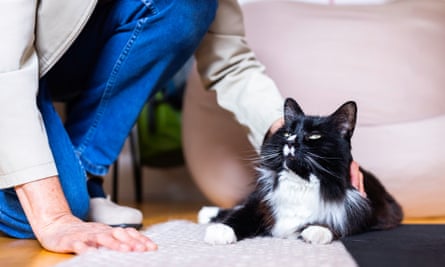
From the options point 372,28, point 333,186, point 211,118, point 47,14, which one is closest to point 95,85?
point 47,14

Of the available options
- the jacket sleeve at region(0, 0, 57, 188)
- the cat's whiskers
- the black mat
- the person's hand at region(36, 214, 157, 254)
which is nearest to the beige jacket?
the jacket sleeve at region(0, 0, 57, 188)

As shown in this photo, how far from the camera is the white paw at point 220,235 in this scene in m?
1.17

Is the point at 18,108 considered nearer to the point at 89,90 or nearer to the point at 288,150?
the point at 89,90

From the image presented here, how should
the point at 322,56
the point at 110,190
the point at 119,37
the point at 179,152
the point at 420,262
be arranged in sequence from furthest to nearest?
the point at 110,190
the point at 179,152
the point at 322,56
the point at 119,37
the point at 420,262

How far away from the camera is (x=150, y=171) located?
2699 millimetres

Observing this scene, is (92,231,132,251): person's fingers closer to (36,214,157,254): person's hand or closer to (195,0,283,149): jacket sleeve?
(36,214,157,254): person's hand

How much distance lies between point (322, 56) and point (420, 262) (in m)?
0.82

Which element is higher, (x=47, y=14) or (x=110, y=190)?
(x=47, y=14)

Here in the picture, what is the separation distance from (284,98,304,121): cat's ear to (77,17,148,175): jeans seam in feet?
1.24

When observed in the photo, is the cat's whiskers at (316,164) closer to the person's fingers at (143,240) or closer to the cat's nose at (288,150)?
the cat's nose at (288,150)

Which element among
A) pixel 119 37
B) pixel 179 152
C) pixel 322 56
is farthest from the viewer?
pixel 179 152

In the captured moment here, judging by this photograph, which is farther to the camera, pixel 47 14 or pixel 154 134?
pixel 154 134

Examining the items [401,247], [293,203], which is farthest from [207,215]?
[401,247]

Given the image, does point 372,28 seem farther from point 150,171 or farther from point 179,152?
point 150,171
